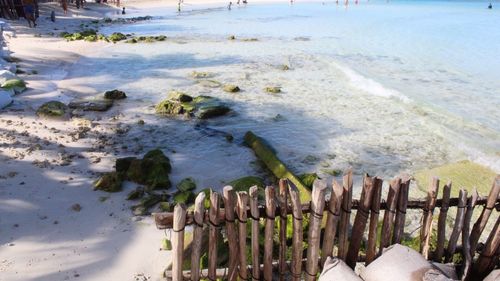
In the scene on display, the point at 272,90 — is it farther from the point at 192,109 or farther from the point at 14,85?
the point at 14,85

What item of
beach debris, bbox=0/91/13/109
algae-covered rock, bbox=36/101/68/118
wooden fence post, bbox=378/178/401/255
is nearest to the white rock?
beach debris, bbox=0/91/13/109

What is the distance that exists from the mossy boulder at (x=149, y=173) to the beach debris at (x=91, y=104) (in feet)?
19.6

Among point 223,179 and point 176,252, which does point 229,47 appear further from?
point 176,252

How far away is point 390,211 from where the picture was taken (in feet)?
16.5

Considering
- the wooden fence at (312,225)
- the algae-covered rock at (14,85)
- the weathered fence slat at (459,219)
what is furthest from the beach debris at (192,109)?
the weathered fence slat at (459,219)

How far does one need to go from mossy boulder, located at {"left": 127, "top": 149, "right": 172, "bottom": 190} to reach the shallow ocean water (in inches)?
29.2

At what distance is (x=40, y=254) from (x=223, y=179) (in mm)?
4453

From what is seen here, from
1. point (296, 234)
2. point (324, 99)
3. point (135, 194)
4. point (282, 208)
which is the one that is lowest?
point (135, 194)

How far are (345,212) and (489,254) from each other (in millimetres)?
2125

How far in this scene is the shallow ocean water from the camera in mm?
11719

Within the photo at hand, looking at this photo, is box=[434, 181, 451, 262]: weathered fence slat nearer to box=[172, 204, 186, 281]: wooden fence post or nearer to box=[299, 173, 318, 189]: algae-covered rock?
box=[172, 204, 186, 281]: wooden fence post

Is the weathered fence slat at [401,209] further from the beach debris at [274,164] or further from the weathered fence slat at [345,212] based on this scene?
the beach debris at [274,164]

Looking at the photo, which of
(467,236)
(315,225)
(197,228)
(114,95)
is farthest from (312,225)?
(114,95)

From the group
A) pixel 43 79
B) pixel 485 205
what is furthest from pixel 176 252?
pixel 43 79
